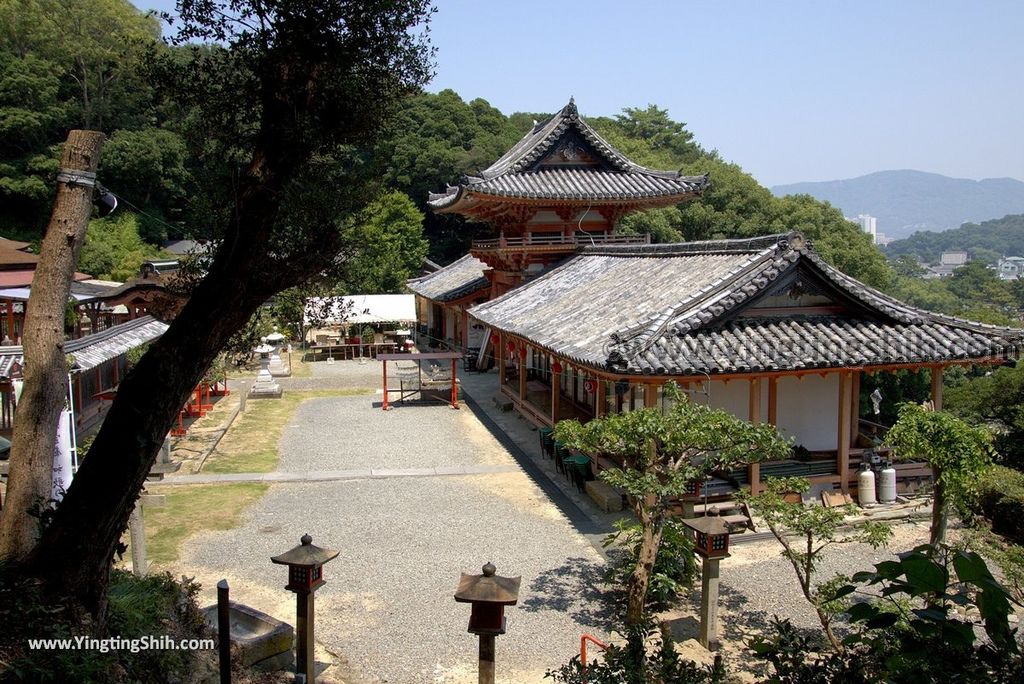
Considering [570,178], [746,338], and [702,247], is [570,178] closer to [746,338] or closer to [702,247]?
[702,247]

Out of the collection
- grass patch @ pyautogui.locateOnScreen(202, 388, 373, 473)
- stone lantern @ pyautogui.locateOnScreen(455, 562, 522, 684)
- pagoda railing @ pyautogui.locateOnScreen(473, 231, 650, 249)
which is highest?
pagoda railing @ pyautogui.locateOnScreen(473, 231, 650, 249)

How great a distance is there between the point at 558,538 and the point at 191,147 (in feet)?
27.1

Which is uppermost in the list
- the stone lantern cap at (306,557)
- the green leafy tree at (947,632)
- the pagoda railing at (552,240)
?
the pagoda railing at (552,240)

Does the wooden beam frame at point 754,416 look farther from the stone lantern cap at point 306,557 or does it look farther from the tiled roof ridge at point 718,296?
the stone lantern cap at point 306,557

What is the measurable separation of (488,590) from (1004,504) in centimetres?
1066

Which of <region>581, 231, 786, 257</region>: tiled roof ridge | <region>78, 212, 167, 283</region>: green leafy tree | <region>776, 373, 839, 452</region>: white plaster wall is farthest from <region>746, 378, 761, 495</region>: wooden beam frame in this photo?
<region>78, 212, 167, 283</region>: green leafy tree

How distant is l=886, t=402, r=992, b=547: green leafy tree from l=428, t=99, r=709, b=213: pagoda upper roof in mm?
14092

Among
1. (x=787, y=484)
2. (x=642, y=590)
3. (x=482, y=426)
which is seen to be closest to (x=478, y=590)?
(x=642, y=590)

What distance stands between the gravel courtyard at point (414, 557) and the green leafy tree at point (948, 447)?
4.58 metres

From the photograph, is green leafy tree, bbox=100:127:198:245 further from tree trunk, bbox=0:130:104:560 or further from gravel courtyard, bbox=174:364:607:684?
tree trunk, bbox=0:130:104:560

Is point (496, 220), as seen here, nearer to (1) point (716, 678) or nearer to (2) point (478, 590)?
(2) point (478, 590)

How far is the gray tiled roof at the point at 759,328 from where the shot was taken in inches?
473

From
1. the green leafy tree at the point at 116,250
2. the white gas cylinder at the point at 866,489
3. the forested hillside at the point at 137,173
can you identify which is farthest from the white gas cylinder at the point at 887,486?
the green leafy tree at the point at 116,250

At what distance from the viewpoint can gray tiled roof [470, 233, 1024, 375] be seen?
39.4 ft
